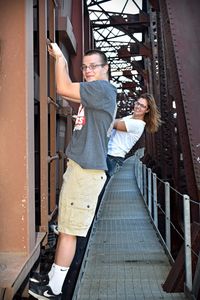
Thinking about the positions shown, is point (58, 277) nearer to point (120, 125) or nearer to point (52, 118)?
point (120, 125)

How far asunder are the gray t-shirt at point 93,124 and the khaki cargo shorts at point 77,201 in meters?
0.08

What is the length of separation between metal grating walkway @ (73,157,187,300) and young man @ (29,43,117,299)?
0.91 meters

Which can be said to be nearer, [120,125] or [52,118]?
[120,125]

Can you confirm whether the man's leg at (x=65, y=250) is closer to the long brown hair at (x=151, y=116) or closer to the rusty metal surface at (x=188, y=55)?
the long brown hair at (x=151, y=116)

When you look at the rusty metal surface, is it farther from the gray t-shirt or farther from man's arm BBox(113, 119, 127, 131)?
the gray t-shirt

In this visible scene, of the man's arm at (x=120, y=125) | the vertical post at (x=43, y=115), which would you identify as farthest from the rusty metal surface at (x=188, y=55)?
the vertical post at (x=43, y=115)

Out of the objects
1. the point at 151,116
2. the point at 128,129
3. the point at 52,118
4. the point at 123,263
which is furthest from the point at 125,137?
the point at 123,263

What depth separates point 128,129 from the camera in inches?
147

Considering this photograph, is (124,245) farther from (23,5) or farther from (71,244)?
(23,5)

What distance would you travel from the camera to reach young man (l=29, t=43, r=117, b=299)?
2.61 metres

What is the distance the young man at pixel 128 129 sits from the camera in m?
3.72

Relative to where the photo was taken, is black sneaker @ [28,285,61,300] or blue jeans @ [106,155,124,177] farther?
blue jeans @ [106,155,124,177]

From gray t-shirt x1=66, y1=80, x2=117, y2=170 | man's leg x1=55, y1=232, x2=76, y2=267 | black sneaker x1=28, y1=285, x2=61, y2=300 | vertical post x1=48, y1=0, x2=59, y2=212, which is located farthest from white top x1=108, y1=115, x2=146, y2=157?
black sneaker x1=28, y1=285, x2=61, y2=300

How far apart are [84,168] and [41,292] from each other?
2.73 ft
